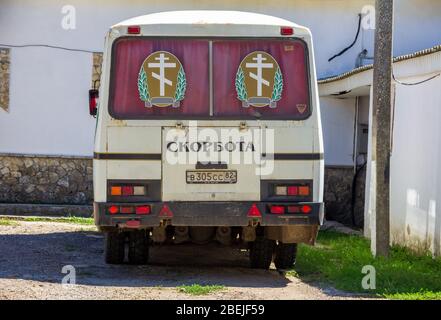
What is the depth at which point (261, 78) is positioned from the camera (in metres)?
10.7

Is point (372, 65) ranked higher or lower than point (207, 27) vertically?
lower

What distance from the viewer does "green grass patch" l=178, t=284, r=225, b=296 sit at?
948 centimetres

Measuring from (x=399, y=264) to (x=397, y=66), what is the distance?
377cm

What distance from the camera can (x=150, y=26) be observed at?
10656 millimetres

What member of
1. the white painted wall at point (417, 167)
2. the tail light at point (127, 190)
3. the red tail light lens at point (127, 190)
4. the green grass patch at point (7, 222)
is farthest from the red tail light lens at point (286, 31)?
the green grass patch at point (7, 222)

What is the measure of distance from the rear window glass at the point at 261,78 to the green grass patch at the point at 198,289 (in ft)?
6.57

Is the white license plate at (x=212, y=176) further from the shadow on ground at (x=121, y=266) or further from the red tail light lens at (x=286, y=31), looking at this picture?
the red tail light lens at (x=286, y=31)

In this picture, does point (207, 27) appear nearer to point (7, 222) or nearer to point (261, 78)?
point (261, 78)

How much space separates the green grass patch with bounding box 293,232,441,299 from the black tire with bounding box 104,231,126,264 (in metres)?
2.20

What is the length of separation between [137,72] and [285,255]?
3.04 meters

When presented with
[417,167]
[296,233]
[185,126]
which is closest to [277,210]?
[296,233]

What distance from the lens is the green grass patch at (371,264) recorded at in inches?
401

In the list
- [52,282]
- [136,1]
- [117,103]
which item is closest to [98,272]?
[52,282]

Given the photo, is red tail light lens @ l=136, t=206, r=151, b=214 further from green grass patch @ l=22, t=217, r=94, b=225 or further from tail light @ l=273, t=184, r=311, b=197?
green grass patch @ l=22, t=217, r=94, b=225
